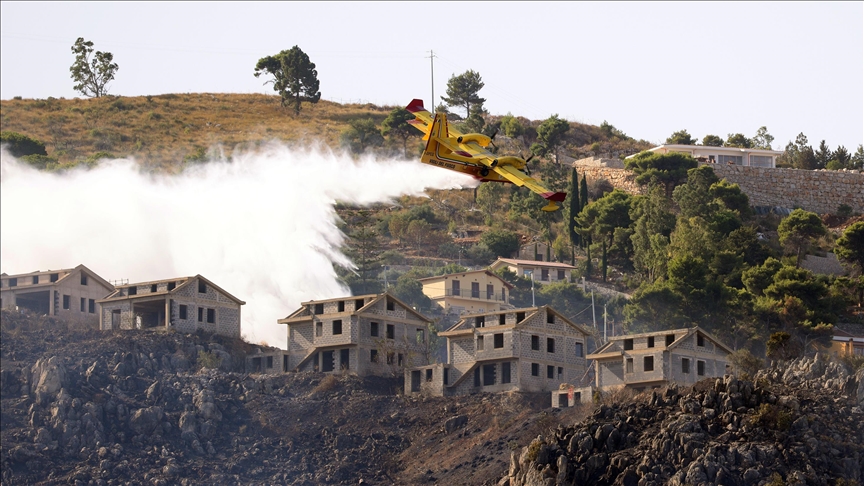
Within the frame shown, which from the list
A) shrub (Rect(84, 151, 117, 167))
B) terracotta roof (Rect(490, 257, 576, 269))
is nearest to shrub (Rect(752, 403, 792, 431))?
terracotta roof (Rect(490, 257, 576, 269))

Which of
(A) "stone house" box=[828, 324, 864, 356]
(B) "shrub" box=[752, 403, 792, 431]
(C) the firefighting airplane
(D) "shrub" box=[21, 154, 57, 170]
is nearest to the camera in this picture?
(B) "shrub" box=[752, 403, 792, 431]

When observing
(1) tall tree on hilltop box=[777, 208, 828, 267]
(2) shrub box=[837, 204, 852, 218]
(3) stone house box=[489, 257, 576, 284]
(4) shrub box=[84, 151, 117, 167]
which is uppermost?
(4) shrub box=[84, 151, 117, 167]

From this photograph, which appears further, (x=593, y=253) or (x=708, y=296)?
(x=593, y=253)

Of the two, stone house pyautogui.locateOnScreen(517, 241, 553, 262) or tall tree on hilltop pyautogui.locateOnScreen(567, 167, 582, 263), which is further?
stone house pyautogui.locateOnScreen(517, 241, 553, 262)

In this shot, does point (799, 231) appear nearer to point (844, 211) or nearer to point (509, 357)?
point (844, 211)

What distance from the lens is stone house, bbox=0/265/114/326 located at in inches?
4702

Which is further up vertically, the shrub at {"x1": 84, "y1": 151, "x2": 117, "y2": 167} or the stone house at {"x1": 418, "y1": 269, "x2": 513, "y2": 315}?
the shrub at {"x1": 84, "y1": 151, "x2": 117, "y2": 167}

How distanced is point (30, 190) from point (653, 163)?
57.1 metres

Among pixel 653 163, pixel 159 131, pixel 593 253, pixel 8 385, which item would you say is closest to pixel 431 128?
pixel 8 385

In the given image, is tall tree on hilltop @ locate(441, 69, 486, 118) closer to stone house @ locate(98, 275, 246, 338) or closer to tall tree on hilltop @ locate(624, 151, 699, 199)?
tall tree on hilltop @ locate(624, 151, 699, 199)

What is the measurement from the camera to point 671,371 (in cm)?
9800

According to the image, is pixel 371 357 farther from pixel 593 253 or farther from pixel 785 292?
pixel 593 253

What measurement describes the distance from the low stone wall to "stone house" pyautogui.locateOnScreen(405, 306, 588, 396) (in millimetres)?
56193

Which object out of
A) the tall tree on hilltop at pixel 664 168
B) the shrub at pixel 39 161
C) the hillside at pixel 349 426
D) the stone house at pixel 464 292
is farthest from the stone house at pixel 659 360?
the shrub at pixel 39 161
